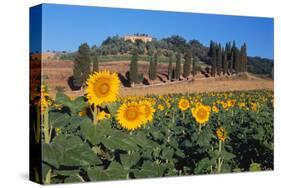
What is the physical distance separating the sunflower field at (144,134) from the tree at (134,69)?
0.25 meters

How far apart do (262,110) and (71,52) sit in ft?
11.3

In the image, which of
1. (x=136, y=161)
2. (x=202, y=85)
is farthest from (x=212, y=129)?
(x=136, y=161)

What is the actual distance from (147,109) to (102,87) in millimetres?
839

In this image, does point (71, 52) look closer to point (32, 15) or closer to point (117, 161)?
point (32, 15)

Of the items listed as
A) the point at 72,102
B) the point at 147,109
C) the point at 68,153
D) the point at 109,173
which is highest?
the point at 72,102

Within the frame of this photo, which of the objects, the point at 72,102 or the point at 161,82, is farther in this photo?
the point at 161,82

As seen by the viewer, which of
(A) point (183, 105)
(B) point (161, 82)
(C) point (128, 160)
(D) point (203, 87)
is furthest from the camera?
(D) point (203, 87)

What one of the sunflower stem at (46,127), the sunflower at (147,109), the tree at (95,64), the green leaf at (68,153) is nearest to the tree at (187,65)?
the sunflower at (147,109)

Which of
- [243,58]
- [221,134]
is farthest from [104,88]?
[243,58]

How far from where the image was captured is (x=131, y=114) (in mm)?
10312

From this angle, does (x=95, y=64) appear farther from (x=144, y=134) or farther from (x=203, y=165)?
(x=203, y=165)

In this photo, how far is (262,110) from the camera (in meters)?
11.7

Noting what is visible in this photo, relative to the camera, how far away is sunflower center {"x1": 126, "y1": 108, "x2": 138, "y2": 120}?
33.7ft

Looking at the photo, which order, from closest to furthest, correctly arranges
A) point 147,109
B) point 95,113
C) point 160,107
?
point 95,113, point 147,109, point 160,107
